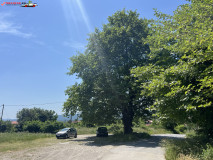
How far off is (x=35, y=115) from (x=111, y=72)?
56929 mm

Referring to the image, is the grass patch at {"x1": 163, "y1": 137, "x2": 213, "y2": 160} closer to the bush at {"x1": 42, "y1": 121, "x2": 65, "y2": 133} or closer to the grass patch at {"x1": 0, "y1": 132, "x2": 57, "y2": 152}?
the grass patch at {"x1": 0, "y1": 132, "x2": 57, "y2": 152}

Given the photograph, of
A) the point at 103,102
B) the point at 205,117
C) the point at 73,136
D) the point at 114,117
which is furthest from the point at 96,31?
the point at 205,117

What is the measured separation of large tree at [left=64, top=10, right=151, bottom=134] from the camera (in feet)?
66.9

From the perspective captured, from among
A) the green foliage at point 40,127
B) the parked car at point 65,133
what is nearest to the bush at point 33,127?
the green foliage at point 40,127

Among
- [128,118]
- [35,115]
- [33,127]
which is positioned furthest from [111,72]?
[35,115]

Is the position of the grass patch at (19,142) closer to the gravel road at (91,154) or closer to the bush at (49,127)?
the gravel road at (91,154)

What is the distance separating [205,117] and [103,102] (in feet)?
42.2

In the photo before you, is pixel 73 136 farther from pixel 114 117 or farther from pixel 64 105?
pixel 114 117

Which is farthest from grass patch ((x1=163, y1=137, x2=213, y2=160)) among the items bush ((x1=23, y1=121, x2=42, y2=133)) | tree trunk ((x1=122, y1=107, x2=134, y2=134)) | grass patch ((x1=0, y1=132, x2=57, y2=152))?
bush ((x1=23, y1=121, x2=42, y2=133))

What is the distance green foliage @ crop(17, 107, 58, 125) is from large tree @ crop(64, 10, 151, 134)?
165 feet

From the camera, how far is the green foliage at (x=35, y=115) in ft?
226

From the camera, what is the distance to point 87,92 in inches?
861

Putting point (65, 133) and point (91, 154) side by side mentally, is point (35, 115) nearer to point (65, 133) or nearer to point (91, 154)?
point (65, 133)

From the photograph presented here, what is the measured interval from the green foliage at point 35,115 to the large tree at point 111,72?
165 feet
